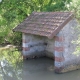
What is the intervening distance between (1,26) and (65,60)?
8346 mm

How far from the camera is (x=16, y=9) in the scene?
59.4 feet

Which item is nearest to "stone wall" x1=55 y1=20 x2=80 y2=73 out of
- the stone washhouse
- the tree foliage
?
the stone washhouse

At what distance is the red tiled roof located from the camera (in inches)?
413

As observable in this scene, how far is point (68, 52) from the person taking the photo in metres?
11.0

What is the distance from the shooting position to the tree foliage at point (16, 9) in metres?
17.2

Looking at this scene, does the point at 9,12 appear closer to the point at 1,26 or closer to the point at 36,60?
the point at 1,26

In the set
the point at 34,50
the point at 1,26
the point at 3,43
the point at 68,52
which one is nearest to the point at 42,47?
the point at 34,50

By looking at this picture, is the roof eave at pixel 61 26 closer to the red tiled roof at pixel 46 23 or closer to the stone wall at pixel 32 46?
the red tiled roof at pixel 46 23

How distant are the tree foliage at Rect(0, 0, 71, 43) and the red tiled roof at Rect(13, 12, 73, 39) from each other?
11.6ft

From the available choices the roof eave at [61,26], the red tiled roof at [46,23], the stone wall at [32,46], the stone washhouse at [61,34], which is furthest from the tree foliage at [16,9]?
the roof eave at [61,26]

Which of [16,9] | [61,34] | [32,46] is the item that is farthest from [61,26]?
[16,9]

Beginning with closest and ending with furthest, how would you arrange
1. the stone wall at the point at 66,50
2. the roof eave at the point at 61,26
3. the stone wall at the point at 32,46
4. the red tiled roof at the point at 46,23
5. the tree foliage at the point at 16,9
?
the roof eave at the point at 61,26
the red tiled roof at the point at 46,23
the stone wall at the point at 66,50
the stone wall at the point at 32,46
the tree foliage at the point at 16,9

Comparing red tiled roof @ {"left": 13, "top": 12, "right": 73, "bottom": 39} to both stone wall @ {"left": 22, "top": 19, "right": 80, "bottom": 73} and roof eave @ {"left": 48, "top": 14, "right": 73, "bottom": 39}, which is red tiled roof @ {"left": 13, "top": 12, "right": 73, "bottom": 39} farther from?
stone wall @ {"left": 22, "top": 19, "right": 80, "bottom": 73}

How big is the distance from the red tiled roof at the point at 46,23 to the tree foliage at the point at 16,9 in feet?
11.6
